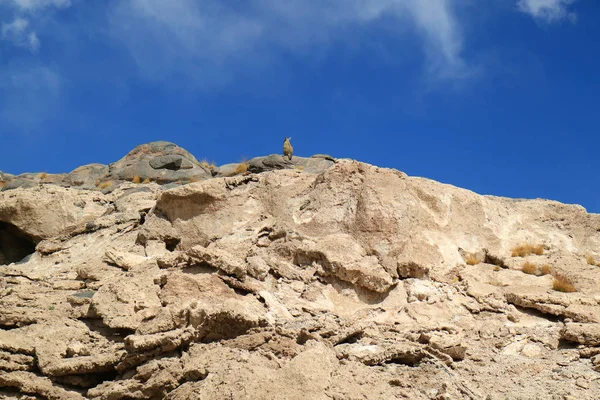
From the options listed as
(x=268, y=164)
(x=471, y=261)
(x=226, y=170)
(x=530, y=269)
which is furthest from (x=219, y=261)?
(x=226, y=170)

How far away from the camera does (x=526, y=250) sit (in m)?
11.8

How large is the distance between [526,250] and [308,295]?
4495 mm

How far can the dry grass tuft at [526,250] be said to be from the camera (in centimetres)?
1171

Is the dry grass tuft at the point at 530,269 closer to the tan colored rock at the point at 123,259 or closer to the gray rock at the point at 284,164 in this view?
the tan colored rock at the point at 123,259

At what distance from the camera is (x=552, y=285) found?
1055 cm

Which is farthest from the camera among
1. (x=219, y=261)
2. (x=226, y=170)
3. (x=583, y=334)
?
(x=226, y=170)

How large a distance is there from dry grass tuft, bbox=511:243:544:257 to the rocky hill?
0.03 meters

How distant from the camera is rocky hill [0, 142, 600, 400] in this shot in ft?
25.1

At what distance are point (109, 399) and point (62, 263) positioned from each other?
5.22 meters

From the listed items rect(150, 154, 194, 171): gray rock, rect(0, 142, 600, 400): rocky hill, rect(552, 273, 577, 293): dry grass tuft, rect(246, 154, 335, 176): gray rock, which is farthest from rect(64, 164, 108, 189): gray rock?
rect(552, 273, 577, 293): dry grass tuft

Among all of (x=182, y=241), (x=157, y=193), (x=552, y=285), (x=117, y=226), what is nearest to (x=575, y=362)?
(x=552, y=285)

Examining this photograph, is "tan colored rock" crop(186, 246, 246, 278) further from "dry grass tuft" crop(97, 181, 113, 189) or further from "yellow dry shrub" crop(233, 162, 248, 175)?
"yellow dry shrub" crop(233, 162, 248, 175)

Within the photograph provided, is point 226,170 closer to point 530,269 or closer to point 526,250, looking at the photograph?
point 526,250

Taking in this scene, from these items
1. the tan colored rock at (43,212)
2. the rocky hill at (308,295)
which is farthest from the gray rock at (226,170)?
Answer: the rocky hill at (308,295)
